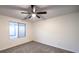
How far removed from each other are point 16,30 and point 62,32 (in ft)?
9.23

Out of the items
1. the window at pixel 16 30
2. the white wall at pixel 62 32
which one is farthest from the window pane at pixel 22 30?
the white wall at pixel 62 32

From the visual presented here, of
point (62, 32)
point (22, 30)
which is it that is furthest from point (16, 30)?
point (62, 32)

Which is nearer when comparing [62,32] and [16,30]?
[62,32]

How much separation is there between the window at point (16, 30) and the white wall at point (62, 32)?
1.23 m

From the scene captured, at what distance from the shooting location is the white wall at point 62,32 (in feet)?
10.8

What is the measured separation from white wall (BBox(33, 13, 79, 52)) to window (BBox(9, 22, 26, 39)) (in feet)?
4.04

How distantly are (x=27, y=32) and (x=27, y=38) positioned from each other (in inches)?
A: 17.8

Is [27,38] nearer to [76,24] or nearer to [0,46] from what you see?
[0,46]

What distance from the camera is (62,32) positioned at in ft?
12.7

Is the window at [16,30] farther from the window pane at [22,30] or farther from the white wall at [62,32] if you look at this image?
the white wall at [62,32]

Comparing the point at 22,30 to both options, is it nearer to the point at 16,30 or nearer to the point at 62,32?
the point at 16,30

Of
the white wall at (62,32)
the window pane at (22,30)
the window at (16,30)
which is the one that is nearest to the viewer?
the white wall at (62,32)

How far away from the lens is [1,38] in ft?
11.6
